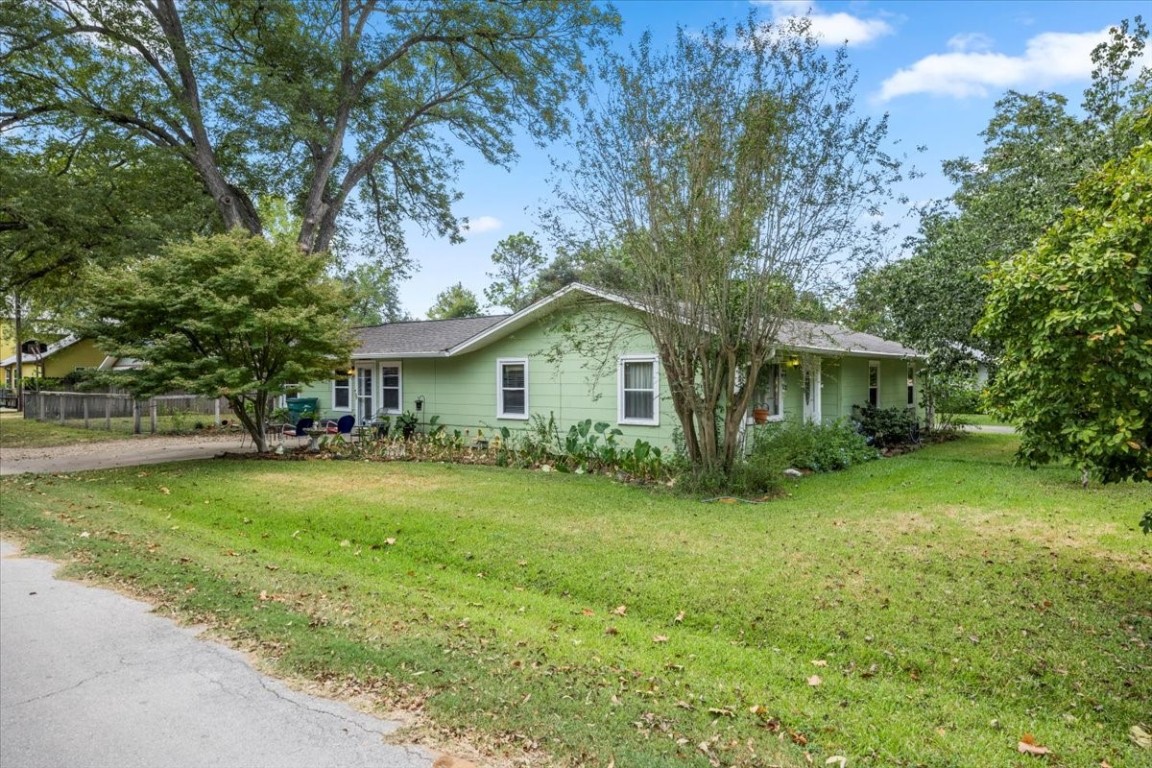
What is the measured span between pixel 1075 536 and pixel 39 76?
76.3 ft

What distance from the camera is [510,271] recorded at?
47.9m

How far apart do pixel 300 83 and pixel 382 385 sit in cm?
867

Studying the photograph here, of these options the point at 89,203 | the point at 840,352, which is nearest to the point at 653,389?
the point at 840,352

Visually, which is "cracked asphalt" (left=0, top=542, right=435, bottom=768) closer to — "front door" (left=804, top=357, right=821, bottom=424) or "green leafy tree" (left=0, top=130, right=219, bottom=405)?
"front door" (left=804, top=357, right=821, bottom=424)

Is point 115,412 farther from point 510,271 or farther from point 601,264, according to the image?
point 510,271

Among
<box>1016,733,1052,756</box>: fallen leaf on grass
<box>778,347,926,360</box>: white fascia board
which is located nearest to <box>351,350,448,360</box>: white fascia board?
<box>778,347,926,360</box>: white fascia board

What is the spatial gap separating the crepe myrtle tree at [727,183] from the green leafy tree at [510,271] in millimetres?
34869

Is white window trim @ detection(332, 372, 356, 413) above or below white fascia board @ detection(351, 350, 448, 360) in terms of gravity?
A: below

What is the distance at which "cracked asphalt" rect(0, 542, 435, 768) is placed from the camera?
3047 mm

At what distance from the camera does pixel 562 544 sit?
6758 mm

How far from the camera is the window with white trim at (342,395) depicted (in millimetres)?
18719

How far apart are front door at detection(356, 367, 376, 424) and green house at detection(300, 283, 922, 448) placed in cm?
3

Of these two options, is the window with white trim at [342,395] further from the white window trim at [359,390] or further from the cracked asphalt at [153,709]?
the cracked asphalt at [153,709]

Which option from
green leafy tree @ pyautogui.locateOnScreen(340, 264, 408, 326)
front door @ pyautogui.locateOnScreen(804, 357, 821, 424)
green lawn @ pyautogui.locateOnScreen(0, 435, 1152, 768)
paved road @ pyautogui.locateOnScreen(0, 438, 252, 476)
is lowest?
green lawn @ pyautogui.locateOnScreen(0, 435, 1152, 768)
